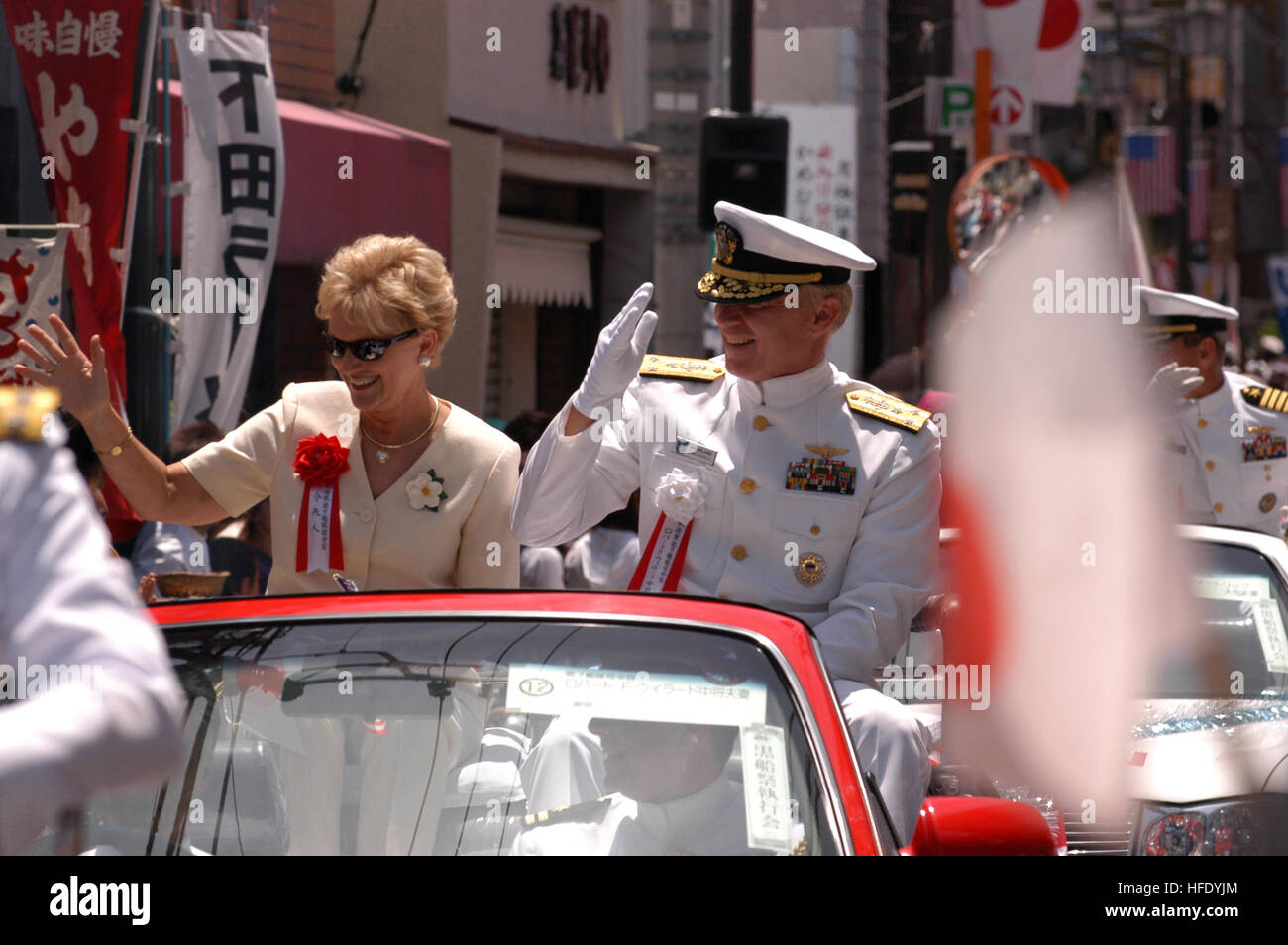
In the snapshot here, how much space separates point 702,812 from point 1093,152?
121 feet

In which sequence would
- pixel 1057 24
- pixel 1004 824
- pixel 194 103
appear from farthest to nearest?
pixel 1057 24, pixel 194 103, pixel 1004 824

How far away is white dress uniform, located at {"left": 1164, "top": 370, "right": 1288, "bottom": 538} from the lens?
779 centimetres

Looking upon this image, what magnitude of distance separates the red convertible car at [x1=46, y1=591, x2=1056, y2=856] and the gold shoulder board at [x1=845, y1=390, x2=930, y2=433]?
1643 millimetres

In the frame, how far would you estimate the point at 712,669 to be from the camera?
3164 mm

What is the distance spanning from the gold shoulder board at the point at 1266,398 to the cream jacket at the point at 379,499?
175 inches

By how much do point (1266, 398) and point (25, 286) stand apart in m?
5.22

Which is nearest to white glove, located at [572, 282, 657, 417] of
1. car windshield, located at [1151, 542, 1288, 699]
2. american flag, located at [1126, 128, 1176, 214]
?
car windshield, located at [1151, 542, 1288, 699]

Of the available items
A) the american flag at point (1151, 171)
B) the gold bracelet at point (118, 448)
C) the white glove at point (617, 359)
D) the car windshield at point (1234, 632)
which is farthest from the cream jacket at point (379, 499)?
the american flag at point (1151, 171)

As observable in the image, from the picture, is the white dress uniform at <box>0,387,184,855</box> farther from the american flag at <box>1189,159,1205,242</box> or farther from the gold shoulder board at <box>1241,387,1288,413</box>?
the american flag at <box>1189,159,1205,242</box>

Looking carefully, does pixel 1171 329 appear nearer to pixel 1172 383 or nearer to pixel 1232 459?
pixel 1172 383

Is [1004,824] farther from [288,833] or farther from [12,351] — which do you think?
[12,351]

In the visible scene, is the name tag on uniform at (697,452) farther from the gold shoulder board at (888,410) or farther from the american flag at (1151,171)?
the american flag at (1151,171)

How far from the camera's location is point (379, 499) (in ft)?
15.2
